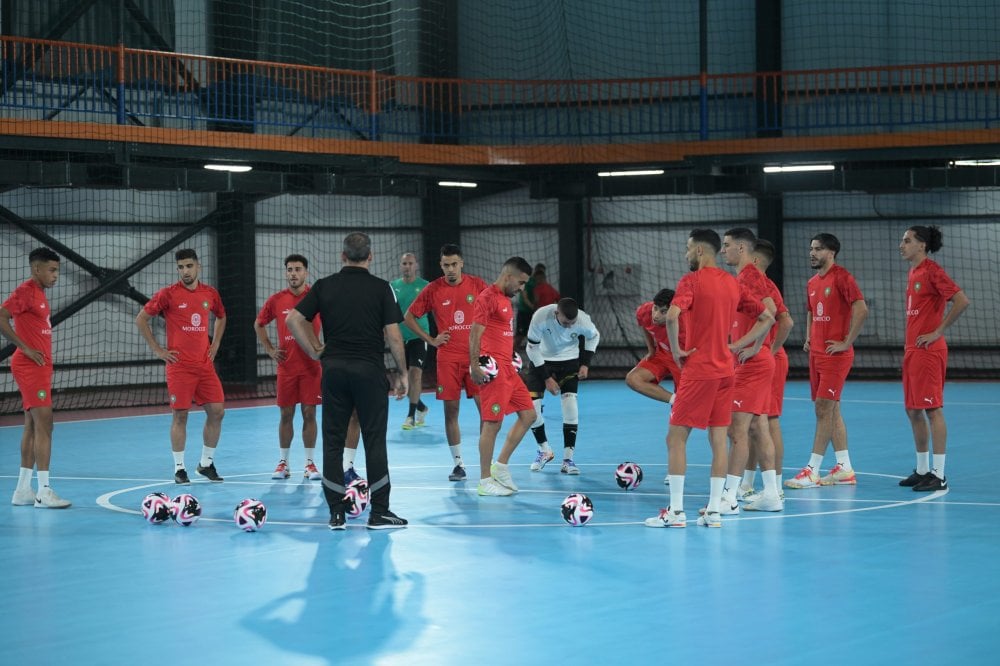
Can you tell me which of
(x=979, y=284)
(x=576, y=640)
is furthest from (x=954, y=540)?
(x=979, y=284)

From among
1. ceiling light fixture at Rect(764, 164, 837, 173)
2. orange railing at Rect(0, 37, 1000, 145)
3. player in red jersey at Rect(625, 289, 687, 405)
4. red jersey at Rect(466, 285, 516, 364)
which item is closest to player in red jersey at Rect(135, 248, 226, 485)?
red jersey at Rect(466, 285, 516, 364)

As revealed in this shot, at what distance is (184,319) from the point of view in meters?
11.0

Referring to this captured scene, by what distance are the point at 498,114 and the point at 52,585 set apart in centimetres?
1879

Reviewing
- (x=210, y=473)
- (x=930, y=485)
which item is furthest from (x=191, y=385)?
(x=930, y=485)

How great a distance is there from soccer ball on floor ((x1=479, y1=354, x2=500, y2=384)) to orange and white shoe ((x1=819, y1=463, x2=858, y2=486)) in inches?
124

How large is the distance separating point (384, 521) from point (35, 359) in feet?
10.6

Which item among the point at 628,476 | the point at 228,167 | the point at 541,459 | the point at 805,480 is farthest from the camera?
the point at 228,167

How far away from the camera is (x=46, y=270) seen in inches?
374

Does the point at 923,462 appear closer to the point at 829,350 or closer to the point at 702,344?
the point at 829,350

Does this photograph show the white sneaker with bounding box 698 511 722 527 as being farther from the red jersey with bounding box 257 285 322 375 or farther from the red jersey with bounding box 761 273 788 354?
the red jersey with bounding box 257 285 322 375

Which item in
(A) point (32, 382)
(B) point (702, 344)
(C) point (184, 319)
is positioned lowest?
(A) point (32, 382)

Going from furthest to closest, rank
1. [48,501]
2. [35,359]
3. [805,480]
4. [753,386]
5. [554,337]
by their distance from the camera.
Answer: [554,337], [805,480], [48,501], [35,359], [753,386]

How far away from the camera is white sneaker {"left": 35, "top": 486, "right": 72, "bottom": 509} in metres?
9.62

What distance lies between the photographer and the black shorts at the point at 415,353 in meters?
15.4
